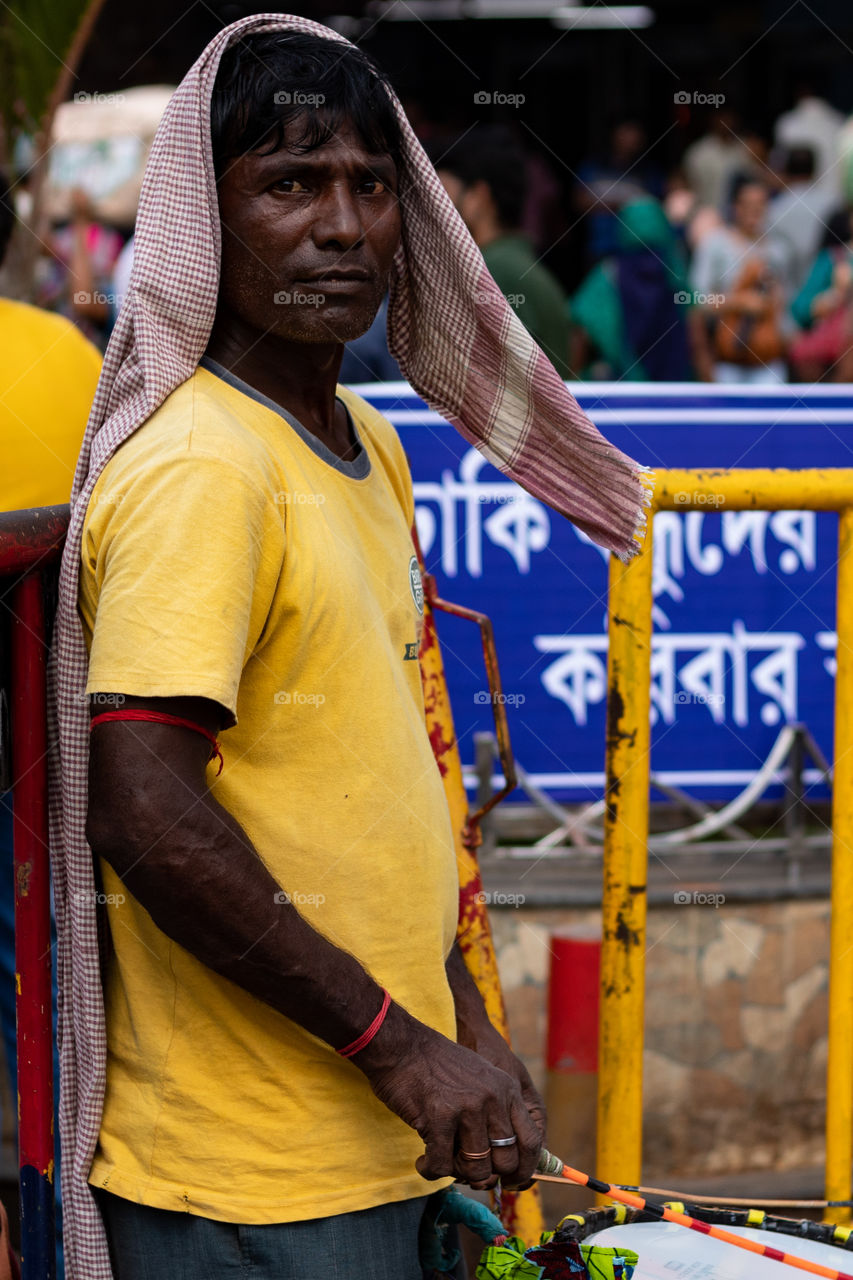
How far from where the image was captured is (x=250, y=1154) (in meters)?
1.54

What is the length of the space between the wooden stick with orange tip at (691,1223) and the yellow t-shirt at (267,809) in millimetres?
140

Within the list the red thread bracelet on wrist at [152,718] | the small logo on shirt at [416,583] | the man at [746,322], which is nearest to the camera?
the red thread bracelet on wrist at [152,718]

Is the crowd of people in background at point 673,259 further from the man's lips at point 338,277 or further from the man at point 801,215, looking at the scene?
the man's lips at point 338,277

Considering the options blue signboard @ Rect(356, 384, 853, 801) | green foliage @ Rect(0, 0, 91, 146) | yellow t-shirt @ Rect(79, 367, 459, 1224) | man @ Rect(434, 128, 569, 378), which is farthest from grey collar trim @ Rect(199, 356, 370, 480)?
green foliage @ Rect(0, 0, 91, 146)

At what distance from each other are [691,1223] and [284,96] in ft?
4.29

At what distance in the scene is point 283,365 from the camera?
168 cm

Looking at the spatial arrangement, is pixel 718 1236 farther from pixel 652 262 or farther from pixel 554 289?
pixel 652 262

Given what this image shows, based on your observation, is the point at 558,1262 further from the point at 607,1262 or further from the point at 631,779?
the point at 631,779

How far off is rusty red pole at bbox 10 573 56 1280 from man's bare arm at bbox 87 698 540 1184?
18 centimetres

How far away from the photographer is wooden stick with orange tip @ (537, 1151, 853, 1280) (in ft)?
5.29

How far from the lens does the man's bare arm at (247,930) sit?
1400 mm

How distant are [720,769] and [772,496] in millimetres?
2286

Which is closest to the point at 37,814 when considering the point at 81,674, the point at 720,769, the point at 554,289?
→ the point at 81,674

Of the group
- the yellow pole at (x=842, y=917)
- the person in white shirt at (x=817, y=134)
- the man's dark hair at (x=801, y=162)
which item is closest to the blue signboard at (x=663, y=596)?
the yellow pole at (x=842, y=917)
